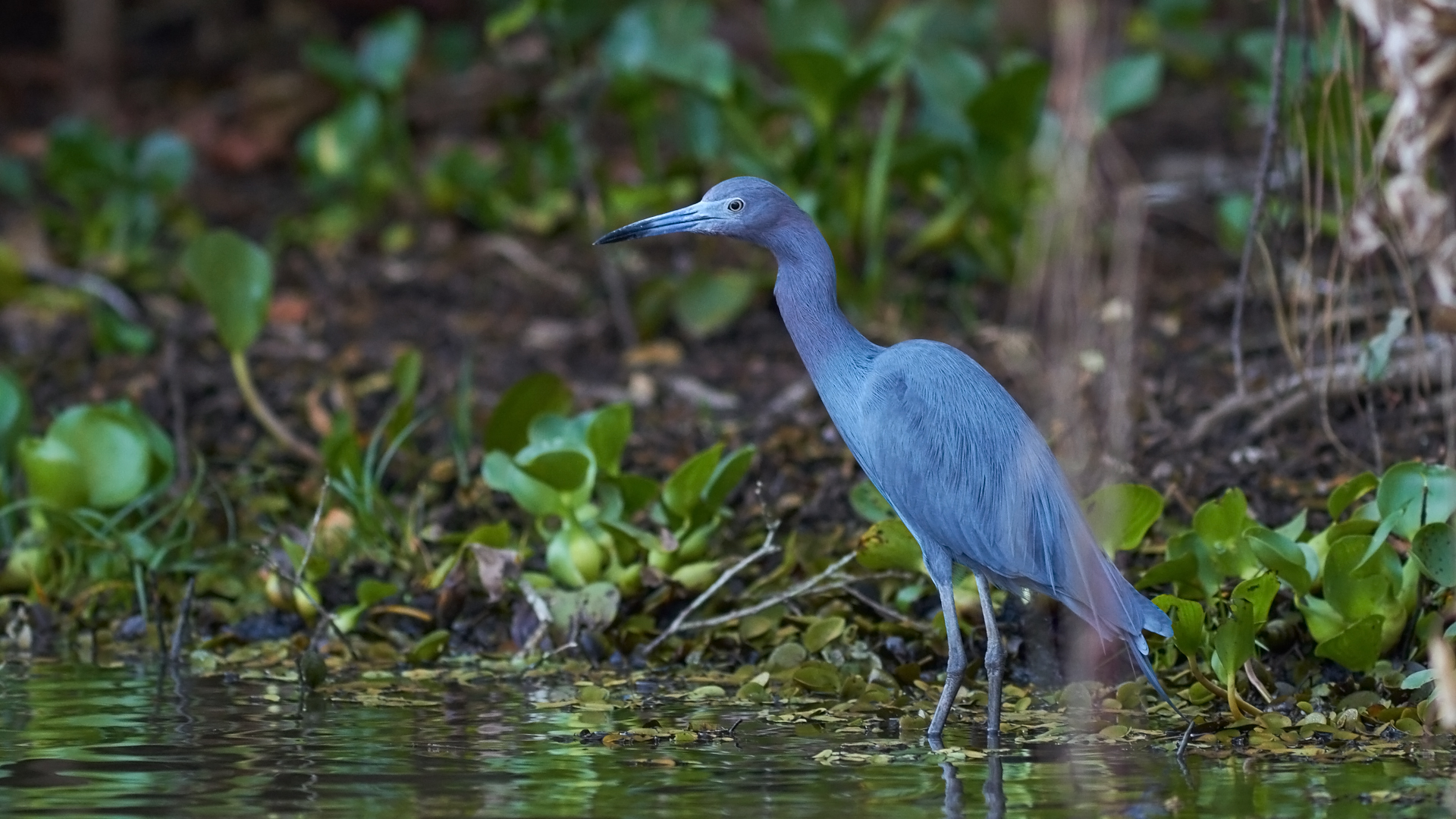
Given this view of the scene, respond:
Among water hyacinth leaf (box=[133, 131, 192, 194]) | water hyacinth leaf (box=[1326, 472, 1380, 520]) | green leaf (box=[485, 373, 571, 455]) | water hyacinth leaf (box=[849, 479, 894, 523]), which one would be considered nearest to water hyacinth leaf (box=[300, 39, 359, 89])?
water hyacinth leaf (box=[133, 131, 192, 194])

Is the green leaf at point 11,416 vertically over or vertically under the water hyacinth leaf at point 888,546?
over

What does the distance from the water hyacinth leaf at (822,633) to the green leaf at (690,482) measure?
0.52 metres

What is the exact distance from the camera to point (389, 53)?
8.30m

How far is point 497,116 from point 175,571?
11.4ft

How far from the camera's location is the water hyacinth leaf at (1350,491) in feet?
14.3

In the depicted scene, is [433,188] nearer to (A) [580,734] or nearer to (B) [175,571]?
(B) [175,571]

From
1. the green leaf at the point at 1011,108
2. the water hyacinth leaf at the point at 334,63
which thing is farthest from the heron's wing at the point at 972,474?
the water hyacinth leaf at the point at 334,63

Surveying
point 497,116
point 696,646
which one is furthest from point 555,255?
point 696,646

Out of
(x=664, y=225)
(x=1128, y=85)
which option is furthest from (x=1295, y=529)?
(x=1128, y=85)

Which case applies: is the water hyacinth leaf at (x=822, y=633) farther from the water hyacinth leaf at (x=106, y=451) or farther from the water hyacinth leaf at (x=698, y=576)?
the water hyacinth leaf at (x=106, y=451)

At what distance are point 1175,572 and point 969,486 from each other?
0.63 m

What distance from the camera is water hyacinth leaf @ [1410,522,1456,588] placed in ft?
12.9

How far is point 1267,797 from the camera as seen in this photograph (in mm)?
3172

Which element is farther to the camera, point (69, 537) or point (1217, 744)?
point (69, 537)
